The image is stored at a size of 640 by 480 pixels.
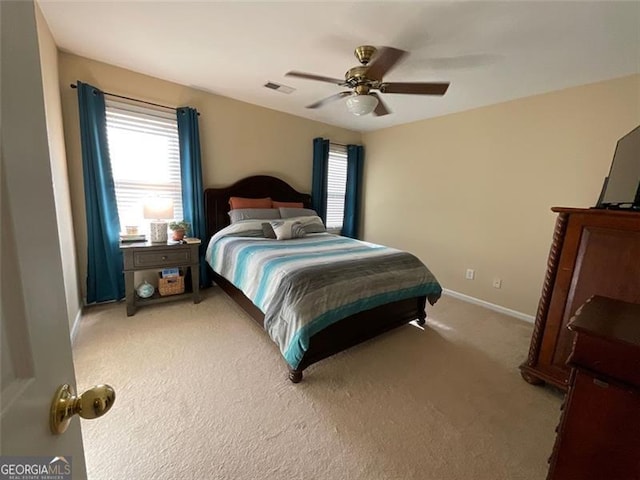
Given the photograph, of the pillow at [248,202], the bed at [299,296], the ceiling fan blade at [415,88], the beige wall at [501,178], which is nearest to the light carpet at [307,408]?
the bed at [299,296]

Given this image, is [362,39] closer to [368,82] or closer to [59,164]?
[368,82]

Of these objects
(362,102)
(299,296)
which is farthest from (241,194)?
(299,296)

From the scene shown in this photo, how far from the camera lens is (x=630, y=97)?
2354 millimetres

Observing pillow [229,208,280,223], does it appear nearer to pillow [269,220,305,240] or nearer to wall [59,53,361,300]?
pillow [269,220,305,240]

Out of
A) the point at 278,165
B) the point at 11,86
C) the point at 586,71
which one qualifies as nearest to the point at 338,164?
the point at 278,165

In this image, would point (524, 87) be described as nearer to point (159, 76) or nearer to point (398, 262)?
point (398, 262)

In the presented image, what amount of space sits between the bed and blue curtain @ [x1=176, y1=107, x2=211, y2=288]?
11 centimetres

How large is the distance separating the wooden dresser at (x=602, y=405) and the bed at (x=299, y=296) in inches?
49.9

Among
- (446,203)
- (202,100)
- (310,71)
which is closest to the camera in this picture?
(310,71)

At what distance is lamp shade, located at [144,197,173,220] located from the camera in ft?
8.95

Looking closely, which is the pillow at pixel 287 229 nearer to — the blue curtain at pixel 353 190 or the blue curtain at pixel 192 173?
the blue curtain at pixel 192 173

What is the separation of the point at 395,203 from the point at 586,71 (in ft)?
8.05

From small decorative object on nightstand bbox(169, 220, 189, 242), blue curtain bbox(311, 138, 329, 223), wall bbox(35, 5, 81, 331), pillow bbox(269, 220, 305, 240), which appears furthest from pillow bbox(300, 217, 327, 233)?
wall bbox(35, 5, 81, 331)

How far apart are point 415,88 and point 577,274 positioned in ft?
5.58
